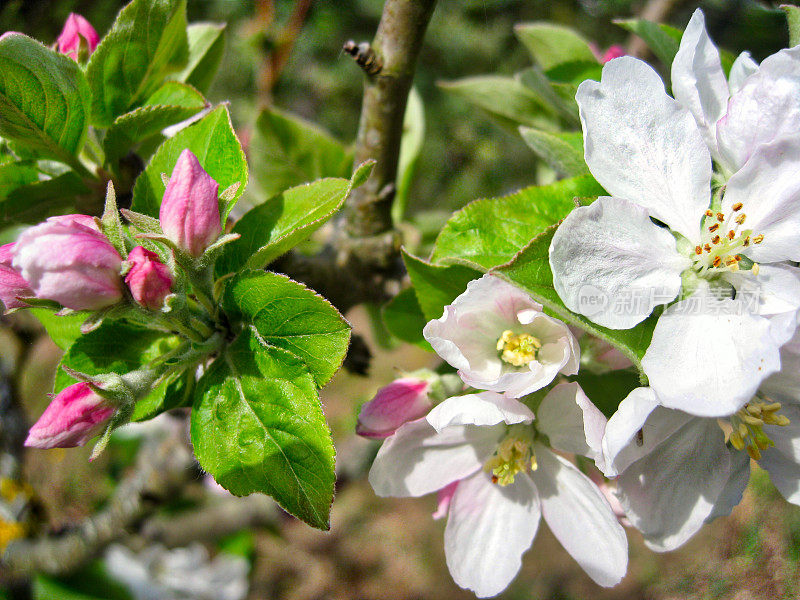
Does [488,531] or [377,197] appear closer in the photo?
[488,531]

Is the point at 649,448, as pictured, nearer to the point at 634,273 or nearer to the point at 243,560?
the point at 634,273

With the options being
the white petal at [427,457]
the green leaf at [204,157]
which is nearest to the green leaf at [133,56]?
the green leaf at [204,157]

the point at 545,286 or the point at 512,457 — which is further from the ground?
the point at 545,286

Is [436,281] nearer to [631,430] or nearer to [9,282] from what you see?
[631,430]

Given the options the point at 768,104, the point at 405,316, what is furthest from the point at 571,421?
the point at 768,104

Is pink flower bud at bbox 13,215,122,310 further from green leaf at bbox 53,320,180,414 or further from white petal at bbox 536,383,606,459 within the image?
white petal at bbox 536,383,606,459

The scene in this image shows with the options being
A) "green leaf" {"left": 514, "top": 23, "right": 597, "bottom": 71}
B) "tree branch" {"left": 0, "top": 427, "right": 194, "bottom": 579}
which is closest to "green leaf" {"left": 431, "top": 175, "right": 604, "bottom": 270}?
"green leaf" {"left": 514, "top": 23, "right": 597, "bottom": 71}

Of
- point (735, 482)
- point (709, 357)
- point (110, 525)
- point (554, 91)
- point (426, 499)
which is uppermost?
point (554, 91)
